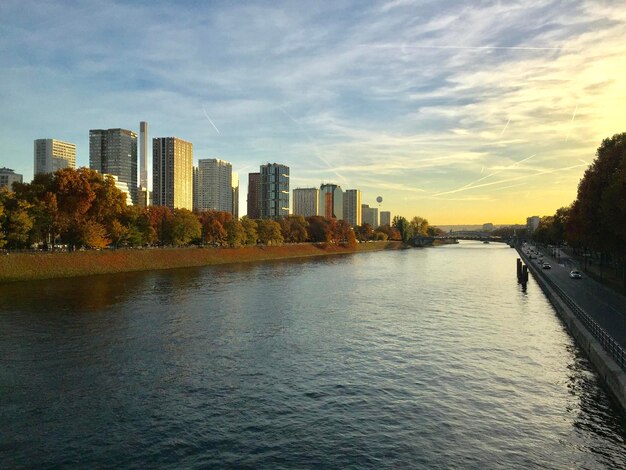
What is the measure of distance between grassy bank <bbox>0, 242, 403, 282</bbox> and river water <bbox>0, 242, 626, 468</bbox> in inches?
1029

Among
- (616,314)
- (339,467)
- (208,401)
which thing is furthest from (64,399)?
(616,314)

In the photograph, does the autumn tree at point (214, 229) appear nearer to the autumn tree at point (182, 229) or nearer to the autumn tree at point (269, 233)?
the autumn tree at point (182, 229)

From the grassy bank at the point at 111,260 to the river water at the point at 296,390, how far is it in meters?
26.1

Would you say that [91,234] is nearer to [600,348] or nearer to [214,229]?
[214,229]

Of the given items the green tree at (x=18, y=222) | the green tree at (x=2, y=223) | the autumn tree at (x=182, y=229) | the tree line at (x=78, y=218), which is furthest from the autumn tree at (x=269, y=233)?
the green tree at (x=2, y=223)

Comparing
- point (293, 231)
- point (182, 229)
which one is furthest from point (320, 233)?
point (182, 229)

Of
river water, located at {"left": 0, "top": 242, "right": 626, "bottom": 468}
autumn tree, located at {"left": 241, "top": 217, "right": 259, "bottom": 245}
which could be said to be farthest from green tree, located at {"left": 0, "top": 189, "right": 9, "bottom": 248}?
autumn tree, located at {"left": 241, "top": 217, "right": 259, "bottom": 245}

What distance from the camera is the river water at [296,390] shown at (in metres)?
18.5

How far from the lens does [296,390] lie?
25.1 metres

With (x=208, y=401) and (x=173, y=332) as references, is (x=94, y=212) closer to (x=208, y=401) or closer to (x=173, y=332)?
(x=173, y=332)

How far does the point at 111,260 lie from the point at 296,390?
2908 inches

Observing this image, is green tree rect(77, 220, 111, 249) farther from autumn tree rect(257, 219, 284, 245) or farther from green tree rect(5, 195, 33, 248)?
autumn tree rect(257, 219, 284, 245)

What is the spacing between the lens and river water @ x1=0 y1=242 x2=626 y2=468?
18500 mm

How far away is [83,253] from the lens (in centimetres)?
8469
